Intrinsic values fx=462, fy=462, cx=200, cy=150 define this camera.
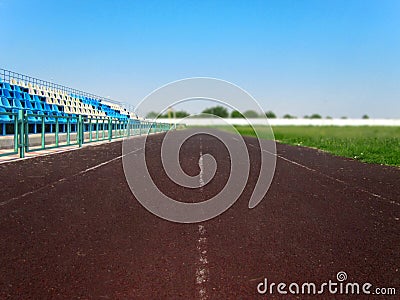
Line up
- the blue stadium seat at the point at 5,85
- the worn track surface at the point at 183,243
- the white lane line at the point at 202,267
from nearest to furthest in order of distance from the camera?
1. the white lane line at the point at 202,267
2. the worn track surface at the point at 183,243
3. the blue stadium seat at the point at 5,85

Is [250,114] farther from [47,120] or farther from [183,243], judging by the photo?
[47,120]

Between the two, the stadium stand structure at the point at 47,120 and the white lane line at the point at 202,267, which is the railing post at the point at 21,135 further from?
the white lane line at the point at 202,267

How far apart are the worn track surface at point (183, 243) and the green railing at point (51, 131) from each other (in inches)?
261

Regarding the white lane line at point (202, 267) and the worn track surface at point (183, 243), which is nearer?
the white lane line at point (202, 267)

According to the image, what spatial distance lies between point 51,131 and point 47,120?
565mm

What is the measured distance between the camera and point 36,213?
6.76 meters

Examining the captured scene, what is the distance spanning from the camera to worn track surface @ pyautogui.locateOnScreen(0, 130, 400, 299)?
3.99 m

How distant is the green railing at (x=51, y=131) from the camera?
1555 centimetres

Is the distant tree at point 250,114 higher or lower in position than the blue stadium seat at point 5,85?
lower

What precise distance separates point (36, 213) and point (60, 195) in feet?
5.24

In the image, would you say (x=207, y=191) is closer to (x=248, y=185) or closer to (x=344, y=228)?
(x=248, y=185)

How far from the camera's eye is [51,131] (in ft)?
69.9

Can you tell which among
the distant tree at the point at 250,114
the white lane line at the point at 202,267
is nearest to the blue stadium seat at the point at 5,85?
the distant tree at the point at 250,114

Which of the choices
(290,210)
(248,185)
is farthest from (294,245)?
(248,185)
